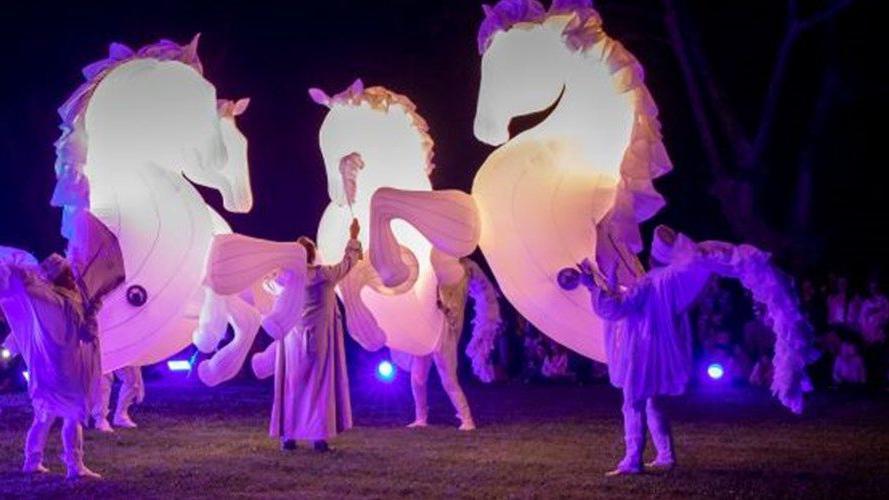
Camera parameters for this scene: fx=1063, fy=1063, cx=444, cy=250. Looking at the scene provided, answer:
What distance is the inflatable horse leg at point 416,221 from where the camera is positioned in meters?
10.1

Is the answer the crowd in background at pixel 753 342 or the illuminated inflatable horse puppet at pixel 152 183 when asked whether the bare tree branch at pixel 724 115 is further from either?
the illuminated inflatable horse puppet at pixel 152 183

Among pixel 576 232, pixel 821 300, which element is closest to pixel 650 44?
pixel 821 300

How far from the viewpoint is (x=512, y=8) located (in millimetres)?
9938

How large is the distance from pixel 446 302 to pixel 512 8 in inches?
136

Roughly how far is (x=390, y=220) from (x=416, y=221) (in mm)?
252

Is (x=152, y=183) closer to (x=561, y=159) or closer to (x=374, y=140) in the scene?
(x=374, y=140)

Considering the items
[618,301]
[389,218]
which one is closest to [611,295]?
[618,301]

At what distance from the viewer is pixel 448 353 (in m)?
11.9

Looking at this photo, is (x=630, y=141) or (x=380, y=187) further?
(x=380, y=187)

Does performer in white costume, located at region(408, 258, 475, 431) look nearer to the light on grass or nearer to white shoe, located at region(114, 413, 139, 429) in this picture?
white shoe, located at region(114, 413, 139, 429)

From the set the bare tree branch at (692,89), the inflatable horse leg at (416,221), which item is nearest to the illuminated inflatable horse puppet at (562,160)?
the inflatable horse leg at (416,221)

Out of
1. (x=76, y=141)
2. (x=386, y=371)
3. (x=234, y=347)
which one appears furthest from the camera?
(x=386, y=371)

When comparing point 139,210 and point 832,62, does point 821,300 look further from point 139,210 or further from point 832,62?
point 139,210

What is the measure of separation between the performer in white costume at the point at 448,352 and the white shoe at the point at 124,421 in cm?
313
